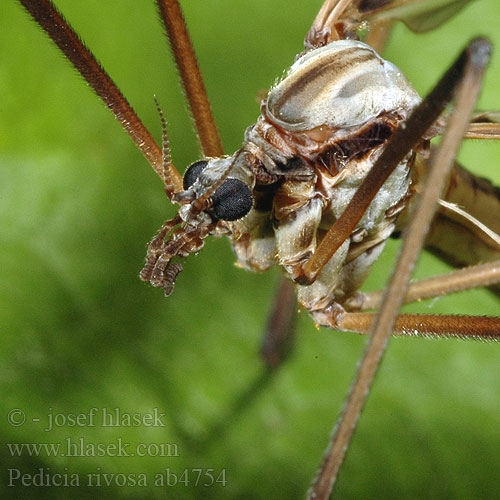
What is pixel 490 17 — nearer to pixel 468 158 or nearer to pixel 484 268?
pixel 468 158

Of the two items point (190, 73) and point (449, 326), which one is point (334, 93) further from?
point (449, 326)

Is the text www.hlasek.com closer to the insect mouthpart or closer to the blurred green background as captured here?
the blurred green background

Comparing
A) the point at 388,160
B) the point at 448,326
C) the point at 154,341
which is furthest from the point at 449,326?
the point at 154,341

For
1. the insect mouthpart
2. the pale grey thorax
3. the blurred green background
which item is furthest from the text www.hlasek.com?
the pale grey thorax

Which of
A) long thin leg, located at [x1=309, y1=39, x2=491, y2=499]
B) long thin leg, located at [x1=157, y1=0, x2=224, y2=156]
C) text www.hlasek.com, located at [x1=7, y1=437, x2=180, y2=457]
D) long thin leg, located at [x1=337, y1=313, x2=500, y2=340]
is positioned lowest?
long thin leg, located at [x1=337, y1=313, x2=500, y2=340]

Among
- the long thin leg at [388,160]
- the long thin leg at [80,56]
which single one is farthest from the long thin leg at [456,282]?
the long thin leg at [80,56]

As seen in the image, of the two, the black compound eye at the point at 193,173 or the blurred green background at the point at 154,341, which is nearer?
the black compound eye at the point at 193,173

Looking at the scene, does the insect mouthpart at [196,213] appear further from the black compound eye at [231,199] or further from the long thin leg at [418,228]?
the long thin leg at [418,228]
